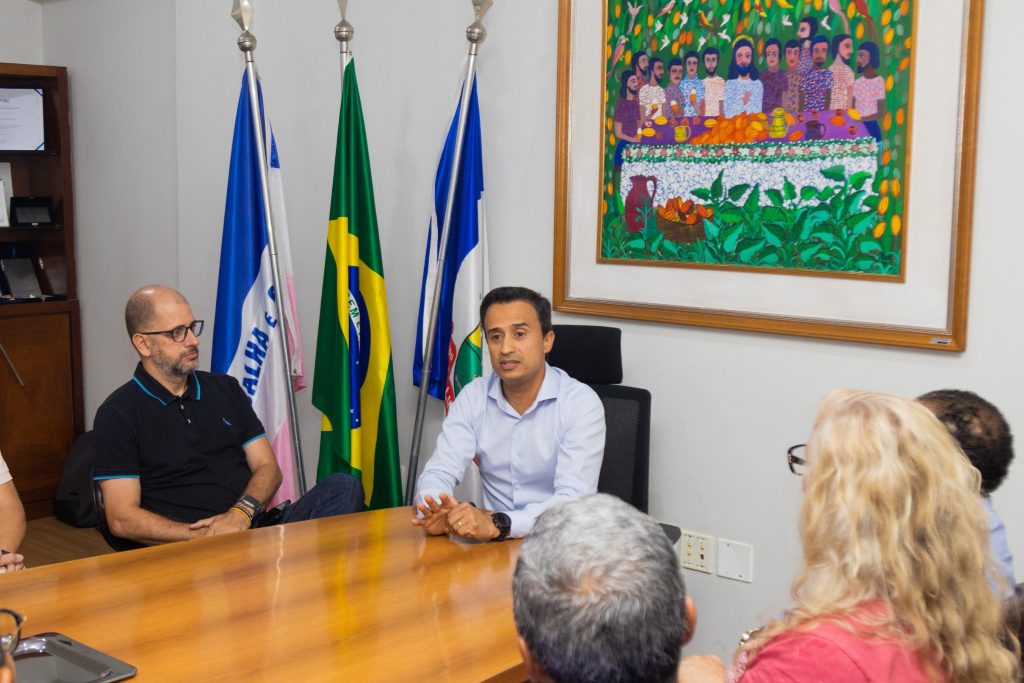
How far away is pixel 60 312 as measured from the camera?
17.2 feet

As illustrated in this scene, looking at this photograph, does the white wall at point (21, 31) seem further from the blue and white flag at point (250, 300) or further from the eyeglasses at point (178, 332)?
the eyeglasses at point (178, 332)

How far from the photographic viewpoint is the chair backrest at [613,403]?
295 centimetres

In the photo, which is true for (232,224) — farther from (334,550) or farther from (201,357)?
(334,550)

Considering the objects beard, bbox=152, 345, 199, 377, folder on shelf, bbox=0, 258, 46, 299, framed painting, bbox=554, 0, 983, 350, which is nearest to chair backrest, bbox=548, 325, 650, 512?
framed painting, bbox=554, 0, 983, 350

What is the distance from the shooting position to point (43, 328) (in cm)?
514

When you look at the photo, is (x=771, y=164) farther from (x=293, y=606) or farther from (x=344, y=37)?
(x=293, y=606)

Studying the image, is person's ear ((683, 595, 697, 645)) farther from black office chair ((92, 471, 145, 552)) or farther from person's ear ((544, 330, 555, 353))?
black office chair ((92, 471, 145, 552))

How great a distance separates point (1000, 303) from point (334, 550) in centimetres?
181

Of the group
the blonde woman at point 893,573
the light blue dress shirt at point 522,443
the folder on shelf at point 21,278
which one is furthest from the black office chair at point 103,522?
the folder on shelf at point 21,278

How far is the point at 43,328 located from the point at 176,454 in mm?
2556

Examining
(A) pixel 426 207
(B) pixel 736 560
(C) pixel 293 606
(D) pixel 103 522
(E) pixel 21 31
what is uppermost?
(E) pixel 21 31

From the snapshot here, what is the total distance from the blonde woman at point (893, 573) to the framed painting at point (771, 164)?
157cm

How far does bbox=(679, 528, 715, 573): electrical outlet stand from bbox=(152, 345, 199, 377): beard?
5.34ft

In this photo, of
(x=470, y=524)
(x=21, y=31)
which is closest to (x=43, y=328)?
(x=21, y=31)
